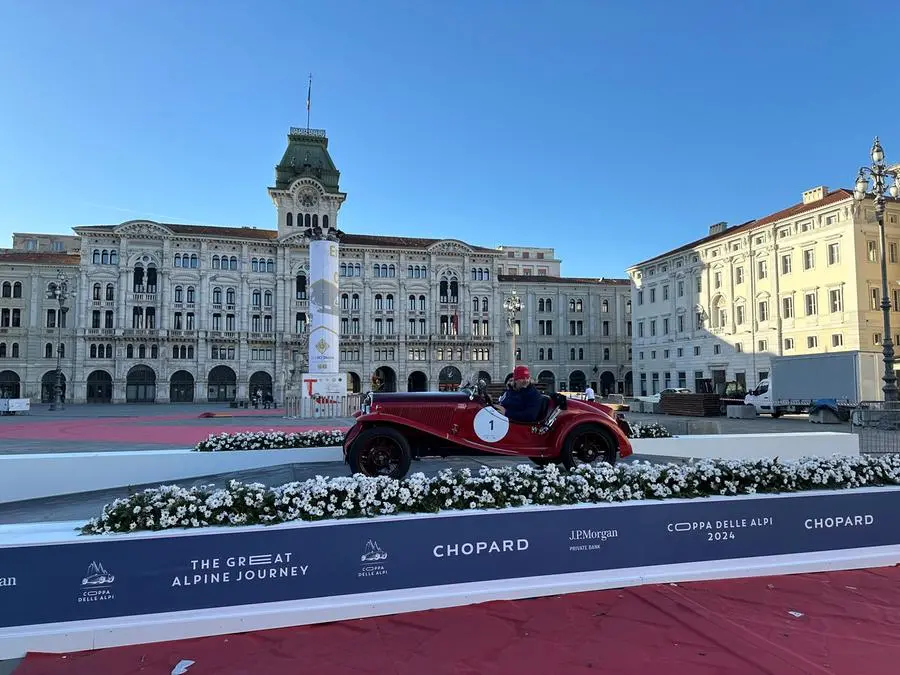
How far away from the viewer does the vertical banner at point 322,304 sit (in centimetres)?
2567

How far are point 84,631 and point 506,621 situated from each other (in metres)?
2.96

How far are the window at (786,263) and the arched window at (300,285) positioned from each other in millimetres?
44498

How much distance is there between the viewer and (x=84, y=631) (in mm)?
3861

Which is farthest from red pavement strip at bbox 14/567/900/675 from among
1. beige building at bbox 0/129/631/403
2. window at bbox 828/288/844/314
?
beige building at bbox 0/129/631/403

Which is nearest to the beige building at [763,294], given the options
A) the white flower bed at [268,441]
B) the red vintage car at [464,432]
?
the white flower bed at [268,441]

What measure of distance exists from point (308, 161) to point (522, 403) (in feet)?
204

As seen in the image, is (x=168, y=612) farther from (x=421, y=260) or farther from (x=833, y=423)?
(x=421, y=260)

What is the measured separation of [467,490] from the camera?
500 cm

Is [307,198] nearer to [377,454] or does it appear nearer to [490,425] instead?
[377,454]

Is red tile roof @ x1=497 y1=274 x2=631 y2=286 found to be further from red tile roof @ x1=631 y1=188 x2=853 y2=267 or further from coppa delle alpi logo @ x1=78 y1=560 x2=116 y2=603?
coppa delle alpi logo @ x1=78 y1=560 x2=116 y2=603

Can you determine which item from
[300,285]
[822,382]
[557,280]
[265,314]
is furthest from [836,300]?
[265,314]

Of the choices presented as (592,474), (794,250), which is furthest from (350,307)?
(592,474)

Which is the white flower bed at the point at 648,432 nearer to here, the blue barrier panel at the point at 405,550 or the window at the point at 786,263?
the blue barrier panel at the point at 405,550

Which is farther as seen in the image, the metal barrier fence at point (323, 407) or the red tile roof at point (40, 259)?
the red tile roof at point (40, 259)
